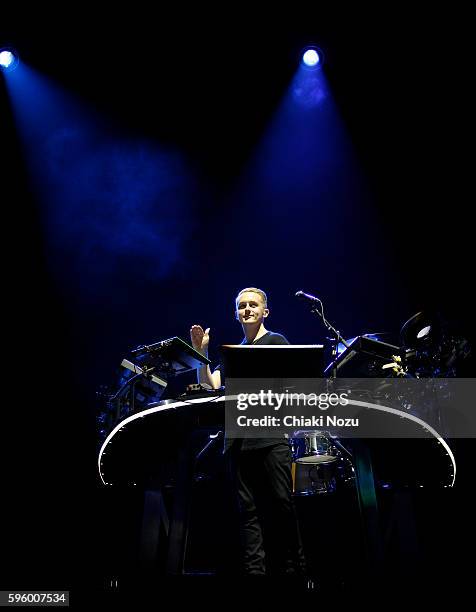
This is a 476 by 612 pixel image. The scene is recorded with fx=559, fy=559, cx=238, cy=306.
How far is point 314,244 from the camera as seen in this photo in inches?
246

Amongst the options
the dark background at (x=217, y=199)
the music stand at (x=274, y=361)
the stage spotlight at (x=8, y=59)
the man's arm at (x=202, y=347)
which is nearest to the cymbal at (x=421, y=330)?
the dark background at (x=217, y=199)

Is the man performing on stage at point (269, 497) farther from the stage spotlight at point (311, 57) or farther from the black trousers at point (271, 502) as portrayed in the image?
the stage spotlight at point (311, 57)

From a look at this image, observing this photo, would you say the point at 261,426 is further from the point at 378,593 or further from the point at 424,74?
the point at 424,74

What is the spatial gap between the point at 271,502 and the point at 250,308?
1334 millimetres

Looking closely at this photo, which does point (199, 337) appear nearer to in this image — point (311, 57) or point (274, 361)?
point (274, 361)

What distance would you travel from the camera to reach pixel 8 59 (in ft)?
19.4

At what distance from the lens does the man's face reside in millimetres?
3781

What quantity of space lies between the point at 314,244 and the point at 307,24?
7.41ft

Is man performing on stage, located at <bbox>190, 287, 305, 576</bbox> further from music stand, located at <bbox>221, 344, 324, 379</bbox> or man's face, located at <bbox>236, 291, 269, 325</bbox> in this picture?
music stand, located at <bbox>221, 344, 324, 379</bbox>

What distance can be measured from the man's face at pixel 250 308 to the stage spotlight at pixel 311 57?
3.49m

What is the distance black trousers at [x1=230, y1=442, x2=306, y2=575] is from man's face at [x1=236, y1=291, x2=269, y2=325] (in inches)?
39.9

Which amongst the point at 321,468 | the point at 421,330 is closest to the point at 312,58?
the point at 421,330

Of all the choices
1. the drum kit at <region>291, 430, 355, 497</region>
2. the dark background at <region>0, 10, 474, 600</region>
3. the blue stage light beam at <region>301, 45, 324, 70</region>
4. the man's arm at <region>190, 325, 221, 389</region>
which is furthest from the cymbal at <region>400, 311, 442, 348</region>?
the blue stage light beam at <region>301, 45, 324, 70</region>


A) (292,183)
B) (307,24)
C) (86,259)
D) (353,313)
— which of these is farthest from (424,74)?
(86,259)
